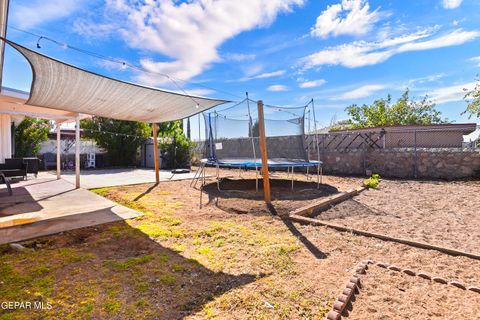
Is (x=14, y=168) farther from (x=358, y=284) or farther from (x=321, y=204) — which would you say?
A: (x=358, y=284)

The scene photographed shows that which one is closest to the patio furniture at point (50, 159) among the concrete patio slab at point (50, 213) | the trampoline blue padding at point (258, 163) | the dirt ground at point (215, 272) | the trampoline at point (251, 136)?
the concrete patio slab at point (50, 213)

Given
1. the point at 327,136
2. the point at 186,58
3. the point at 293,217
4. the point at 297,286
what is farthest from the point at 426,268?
the point at 186,58

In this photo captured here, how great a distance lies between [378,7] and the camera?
251 inches

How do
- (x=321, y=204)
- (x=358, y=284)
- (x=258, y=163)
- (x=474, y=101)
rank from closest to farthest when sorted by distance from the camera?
(x=358, y=284)
(x=321, y=204)
(x=258, y=163)
(x=474, y=101)

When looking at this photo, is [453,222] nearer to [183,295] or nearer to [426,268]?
[426,268]

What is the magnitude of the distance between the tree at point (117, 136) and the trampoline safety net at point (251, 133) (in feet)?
27.2

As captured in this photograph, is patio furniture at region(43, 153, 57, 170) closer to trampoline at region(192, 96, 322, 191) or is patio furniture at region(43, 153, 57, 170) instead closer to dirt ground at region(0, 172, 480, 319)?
trampoline at region(192, 96, 322, 191)

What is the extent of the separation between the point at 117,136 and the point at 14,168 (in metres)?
7.21

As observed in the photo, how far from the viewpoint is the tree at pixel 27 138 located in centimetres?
1136

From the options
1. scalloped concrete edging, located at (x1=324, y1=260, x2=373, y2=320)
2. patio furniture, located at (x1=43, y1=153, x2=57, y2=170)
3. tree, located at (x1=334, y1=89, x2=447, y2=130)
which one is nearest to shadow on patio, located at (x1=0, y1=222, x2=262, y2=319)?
scalloped concrete edging, located at (x1=324, y1=260, x2=373, y2=320)

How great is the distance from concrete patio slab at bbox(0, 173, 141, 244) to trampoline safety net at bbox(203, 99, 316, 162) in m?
3.32

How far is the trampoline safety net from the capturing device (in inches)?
286

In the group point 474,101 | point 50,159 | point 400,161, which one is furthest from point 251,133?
point 50,159

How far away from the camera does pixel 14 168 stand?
23.8 feet
